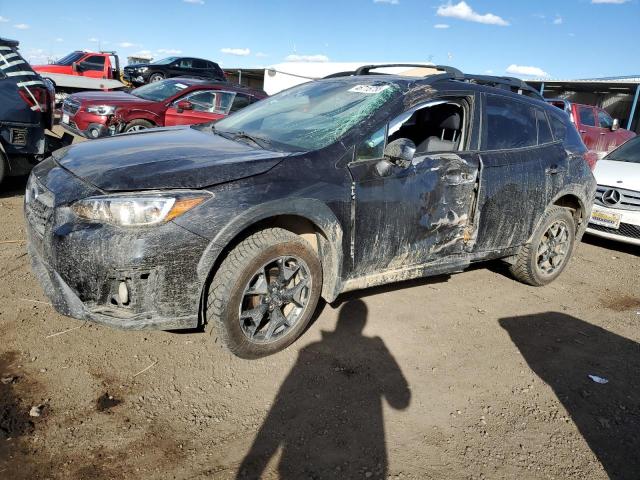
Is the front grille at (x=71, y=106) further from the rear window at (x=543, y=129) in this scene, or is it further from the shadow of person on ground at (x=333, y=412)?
the rear window at (x=543, y=129)

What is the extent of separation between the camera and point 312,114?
365 cm

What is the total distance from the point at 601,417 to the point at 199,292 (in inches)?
95.8

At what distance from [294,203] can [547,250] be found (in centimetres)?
301

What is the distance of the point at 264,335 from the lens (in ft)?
9.99

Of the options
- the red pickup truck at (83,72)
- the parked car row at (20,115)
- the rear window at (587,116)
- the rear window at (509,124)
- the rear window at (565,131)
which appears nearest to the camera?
the rear window at (509,124)

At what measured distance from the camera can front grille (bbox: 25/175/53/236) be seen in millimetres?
2699

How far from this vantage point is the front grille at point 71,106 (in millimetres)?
9018

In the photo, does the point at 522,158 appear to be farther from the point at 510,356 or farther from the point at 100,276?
the point at 100,276

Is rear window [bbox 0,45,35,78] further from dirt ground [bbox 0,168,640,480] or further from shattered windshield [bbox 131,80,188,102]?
shattered windshield [bbox 131,80,188,102]

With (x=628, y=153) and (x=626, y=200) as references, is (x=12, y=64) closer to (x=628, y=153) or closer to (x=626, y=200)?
(x=626, y=200)

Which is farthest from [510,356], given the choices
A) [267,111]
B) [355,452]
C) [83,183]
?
[83,183]

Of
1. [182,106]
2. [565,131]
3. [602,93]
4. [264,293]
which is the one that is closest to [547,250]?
[565,131]

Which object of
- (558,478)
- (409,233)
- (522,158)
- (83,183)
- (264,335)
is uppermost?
(522,158)

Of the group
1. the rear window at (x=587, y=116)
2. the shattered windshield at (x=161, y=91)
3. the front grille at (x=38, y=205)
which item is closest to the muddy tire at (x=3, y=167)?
the front grille at (x=38, y=205)
